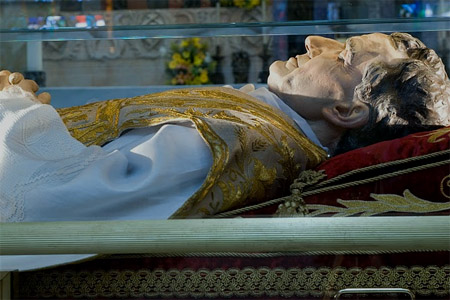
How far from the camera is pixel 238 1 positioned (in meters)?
2.29

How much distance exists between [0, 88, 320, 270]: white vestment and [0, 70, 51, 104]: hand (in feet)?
0.86

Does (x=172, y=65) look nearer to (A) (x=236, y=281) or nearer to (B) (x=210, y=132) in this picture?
(B) (x=210, y=132)

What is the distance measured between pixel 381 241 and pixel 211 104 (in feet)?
2.52

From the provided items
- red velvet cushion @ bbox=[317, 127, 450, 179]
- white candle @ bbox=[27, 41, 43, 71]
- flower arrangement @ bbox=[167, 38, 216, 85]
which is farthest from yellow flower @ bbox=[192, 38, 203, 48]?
red velvet cushion @ bbox=[317, 127, 450, 179]

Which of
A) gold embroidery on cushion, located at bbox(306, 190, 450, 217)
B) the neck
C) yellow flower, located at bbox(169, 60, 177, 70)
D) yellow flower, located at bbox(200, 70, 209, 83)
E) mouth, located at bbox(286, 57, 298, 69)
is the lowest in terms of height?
gold embroidery on cushion, located at bbox(306, 190, 450, 217)

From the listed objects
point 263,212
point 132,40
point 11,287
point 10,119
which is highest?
point 132,40

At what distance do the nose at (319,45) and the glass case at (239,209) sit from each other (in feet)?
0.17

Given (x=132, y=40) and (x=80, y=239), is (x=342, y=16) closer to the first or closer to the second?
(x=132, y=40)

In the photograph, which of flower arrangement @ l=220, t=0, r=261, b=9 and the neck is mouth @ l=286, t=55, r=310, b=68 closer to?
the neck

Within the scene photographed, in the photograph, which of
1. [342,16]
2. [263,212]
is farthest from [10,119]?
[342,16]

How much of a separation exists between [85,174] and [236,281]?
1.19 feet

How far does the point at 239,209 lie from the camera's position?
166cm

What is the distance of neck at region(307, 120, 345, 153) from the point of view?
199cm

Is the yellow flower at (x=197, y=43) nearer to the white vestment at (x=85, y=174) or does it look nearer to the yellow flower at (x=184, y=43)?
the yellow flower at (x=184, y=43)
